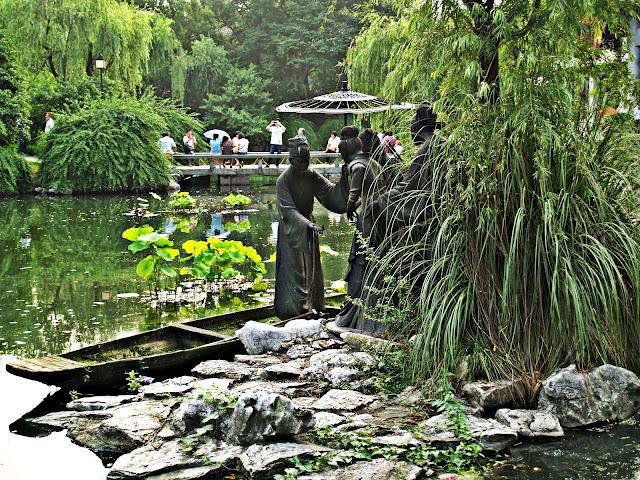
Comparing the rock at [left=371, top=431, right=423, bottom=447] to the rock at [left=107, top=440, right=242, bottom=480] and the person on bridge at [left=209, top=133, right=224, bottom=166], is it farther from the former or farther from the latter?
the person on bridge at [left=209, top=133, right=224, bottom=166]

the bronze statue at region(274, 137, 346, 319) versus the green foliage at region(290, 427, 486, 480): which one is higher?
the bronze statue at region(274, 137, 346, 319)

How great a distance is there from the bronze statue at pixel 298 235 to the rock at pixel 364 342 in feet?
4.47

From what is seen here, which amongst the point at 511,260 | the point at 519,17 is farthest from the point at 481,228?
the point at 519,17

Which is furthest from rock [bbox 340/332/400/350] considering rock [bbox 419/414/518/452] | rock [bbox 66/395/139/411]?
rock [bbox 66/395/139/411]

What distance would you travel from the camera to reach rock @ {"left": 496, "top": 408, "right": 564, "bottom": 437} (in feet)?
21.2

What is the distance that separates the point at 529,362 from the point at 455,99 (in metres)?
2.13

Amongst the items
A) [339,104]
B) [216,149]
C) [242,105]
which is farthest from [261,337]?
[242,105]

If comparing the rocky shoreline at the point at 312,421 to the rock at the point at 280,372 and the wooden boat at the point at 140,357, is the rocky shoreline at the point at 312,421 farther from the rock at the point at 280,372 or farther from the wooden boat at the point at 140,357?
the wooden boat at the point at 140,357

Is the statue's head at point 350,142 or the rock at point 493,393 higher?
the statue's head at point 350,142

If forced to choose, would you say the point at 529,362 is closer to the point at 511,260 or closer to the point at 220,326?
the point at 511,260

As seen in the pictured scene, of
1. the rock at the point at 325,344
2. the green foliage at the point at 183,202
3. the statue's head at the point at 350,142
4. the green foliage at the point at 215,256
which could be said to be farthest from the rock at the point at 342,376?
the green foliage at the point at 183,202

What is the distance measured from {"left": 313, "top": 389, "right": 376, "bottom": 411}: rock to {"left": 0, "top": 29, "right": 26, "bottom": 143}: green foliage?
2256cm

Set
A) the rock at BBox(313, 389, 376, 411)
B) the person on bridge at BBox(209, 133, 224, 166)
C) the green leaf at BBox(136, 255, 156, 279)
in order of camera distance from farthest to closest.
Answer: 1. the person on bridge at BBox(209, 133, 224, 166)
2. the green leaf at BBox(136, 255, 156, 279)
3. the rock at BBox(313, 389, 376, 411)

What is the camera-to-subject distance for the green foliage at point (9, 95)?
27.8m
